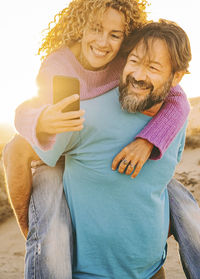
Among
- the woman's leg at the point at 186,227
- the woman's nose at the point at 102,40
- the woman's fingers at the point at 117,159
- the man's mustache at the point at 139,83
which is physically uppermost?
the woman's nose at the point at 102,40

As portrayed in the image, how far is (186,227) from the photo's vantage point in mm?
2262

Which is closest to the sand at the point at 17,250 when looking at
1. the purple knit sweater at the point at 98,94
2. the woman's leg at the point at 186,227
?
the woman's leg at the point at 186,227

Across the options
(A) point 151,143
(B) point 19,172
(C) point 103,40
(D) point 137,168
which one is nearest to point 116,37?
(C) point 103,40

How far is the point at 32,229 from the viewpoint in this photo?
6.53 feet

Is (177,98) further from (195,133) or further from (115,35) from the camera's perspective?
(195,133)

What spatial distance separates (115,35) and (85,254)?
5.11ft

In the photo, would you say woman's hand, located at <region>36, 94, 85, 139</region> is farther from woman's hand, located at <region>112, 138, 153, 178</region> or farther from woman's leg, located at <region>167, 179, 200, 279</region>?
woman's leg, located at <region>167, 179, 200, 279</region>

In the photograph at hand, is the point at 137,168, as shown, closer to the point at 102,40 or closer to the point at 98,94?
the point at 98,94

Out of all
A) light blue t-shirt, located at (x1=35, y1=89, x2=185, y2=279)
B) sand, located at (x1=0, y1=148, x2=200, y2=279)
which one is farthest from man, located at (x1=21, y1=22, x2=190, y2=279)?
sand, located at (x1=0, y1=148, x2=200, y2=279)

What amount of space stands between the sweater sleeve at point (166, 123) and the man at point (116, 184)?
3.6 inches

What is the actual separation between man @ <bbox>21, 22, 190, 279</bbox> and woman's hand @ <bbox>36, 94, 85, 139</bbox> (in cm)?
41

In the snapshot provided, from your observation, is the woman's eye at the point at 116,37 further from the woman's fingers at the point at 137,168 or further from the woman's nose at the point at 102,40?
the woman's fingers at the point at 137,168

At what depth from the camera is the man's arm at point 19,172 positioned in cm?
217

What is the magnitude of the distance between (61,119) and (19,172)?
2.81 feet
